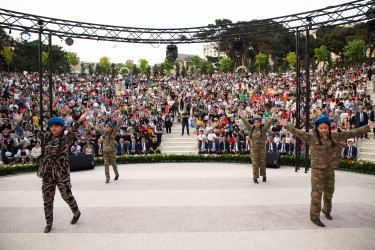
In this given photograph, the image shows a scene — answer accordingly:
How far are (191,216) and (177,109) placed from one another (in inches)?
662

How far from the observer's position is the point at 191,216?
5293 millimetres

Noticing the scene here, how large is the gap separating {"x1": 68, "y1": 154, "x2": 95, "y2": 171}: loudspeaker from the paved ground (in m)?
2.16

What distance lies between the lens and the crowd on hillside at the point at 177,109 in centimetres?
1416

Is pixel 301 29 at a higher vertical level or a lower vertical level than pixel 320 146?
higher

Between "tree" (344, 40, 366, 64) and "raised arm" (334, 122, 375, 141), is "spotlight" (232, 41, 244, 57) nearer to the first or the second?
"raised arm" (334, 122, 375, 141)

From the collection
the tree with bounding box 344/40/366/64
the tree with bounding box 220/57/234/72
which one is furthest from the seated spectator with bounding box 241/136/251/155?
the tree with bounding box 220/57/234/72

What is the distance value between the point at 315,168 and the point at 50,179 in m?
4.73

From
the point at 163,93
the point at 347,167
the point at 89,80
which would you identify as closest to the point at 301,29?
the point at 347,167

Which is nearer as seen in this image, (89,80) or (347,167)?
(347,167)

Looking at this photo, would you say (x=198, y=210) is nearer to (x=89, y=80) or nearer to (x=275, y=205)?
(x=275, y=205)

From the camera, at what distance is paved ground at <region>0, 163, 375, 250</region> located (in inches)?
164

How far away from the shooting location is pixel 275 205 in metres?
5.91

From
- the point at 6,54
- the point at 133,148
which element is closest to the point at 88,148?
the point at 133,148

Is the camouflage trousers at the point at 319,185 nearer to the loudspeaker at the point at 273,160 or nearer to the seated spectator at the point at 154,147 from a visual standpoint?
the loudspeaker at the point at 273,160
